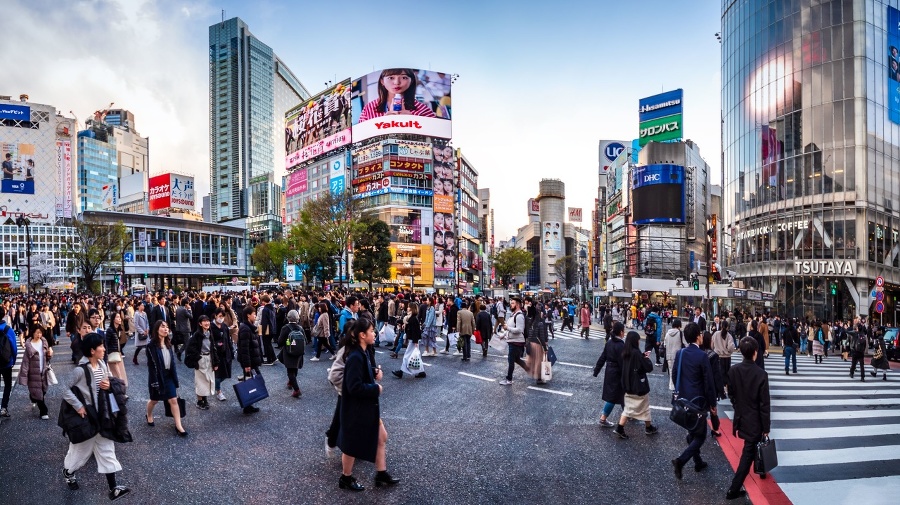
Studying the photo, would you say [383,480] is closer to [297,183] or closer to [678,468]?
[678,468]

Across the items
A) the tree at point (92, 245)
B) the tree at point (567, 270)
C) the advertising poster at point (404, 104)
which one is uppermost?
the advertising poster at point (404, 104)

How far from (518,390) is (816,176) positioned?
38.4 meters

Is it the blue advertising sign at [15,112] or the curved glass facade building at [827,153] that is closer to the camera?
the curved glass facade building at [827,153]

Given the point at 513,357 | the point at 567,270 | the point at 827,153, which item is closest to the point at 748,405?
the point at 513,357

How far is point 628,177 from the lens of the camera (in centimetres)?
6638

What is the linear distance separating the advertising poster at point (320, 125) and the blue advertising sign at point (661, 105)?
4381 centimetres

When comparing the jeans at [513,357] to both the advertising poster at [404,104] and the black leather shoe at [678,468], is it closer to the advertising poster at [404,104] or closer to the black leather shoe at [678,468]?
the black leather shoe at [678,468]

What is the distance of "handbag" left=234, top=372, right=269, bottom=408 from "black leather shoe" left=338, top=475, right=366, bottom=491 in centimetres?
367

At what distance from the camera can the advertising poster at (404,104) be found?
77062 mm

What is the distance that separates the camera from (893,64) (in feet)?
123

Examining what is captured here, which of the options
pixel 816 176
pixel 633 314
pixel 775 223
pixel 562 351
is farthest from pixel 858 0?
pixel 562 351

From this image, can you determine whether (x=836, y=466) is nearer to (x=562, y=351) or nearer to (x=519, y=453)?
(x=519, y=453)

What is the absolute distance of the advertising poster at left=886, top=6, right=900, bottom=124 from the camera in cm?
3734

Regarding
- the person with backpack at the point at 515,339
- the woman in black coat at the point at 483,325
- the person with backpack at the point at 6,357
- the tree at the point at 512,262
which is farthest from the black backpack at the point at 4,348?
the tree at the point at 512,262
